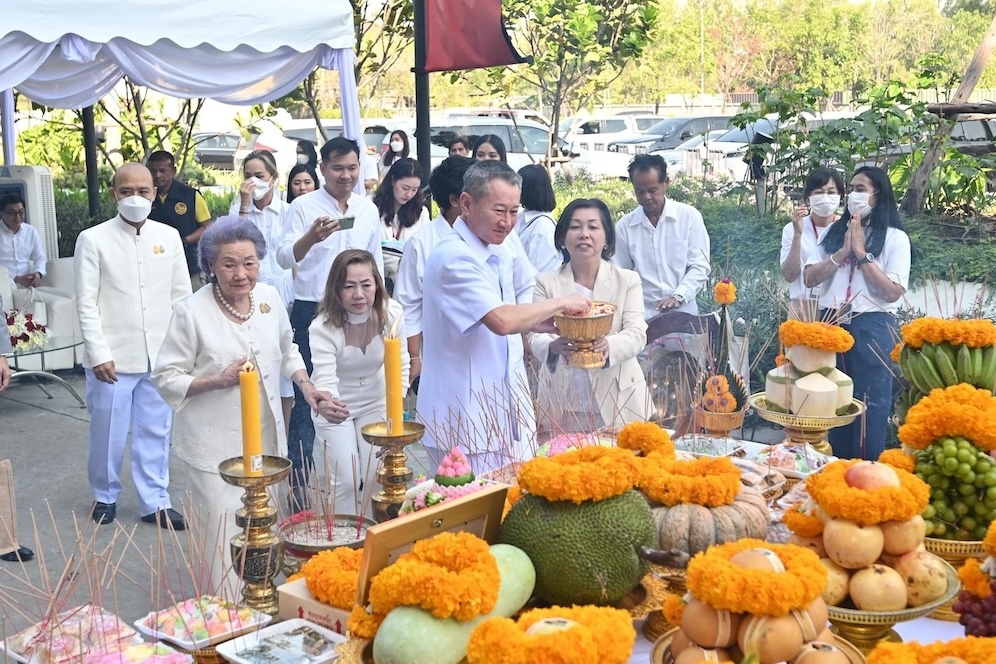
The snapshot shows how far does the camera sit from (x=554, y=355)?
418 cm

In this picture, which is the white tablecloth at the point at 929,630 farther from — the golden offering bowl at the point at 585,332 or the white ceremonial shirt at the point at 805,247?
the white ceremonial shirt at the point at 805,247

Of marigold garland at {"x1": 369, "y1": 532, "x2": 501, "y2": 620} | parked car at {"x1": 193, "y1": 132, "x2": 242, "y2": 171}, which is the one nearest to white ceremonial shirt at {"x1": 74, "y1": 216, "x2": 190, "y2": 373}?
marigold garland at {"x1": 369, "y1": 532, "x2": 501, "y2": 620}

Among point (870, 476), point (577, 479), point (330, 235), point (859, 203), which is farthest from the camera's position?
point (330, 235)

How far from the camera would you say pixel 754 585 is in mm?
1701

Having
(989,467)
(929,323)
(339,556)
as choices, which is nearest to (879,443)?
(929,323)

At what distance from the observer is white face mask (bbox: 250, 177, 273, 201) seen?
6.67 meters

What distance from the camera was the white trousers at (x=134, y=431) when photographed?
5.38 meters

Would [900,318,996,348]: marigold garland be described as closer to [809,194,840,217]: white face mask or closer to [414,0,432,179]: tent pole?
[809,194,840,217]: white face mask

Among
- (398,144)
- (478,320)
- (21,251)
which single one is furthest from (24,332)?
(478,320)

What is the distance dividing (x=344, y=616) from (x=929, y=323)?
5.93 ft

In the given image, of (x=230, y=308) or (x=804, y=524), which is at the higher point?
(x=230, y=308)

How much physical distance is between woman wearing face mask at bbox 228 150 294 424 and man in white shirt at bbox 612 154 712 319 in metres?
2.08

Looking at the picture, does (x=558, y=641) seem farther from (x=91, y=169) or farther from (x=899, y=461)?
(x=91, y=169)

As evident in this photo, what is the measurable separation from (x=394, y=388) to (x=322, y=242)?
→ 3.15 m
